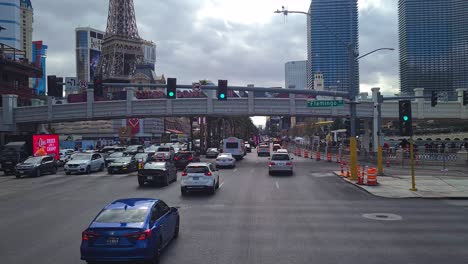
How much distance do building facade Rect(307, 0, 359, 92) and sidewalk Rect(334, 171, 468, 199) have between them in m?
7.85

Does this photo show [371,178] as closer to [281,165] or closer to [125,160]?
[281,165]

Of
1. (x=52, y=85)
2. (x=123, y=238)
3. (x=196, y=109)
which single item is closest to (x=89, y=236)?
(x=123, y=238)

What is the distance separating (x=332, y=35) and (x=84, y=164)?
21.1 m

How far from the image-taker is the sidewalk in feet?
66.1

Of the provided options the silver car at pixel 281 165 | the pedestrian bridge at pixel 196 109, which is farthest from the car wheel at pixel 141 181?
the pedestrian bridge at pixel 196 109

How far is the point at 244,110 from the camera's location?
4969cm

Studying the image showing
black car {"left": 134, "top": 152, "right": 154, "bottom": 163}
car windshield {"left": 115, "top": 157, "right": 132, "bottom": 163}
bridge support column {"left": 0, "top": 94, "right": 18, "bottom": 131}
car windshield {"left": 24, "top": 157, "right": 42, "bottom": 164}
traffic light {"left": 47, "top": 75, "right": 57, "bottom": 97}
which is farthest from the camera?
bridge support column {"left": 0, "top": 94, "right": 18, "bottom": 131}

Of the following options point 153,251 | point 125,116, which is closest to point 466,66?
point 125,116

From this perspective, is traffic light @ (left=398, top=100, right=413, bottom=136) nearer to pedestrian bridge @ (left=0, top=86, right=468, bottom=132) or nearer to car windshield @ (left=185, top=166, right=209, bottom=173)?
car windshield @ (left=185, top=166, right=209, bottom=173)

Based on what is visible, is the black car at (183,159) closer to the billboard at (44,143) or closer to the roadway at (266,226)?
the billboard at (44,143)

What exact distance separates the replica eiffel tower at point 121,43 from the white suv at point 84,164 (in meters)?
116

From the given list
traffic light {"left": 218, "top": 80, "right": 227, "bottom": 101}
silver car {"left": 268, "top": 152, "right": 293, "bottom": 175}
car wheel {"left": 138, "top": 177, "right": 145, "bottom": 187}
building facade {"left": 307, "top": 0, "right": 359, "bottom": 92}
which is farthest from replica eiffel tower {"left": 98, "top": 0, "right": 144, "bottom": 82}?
car wheel {"left": 138, "top": 177, "right": 145, "bottom": 187}

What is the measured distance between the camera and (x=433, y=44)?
62.3 m

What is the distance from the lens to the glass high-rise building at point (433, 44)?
57344mm
